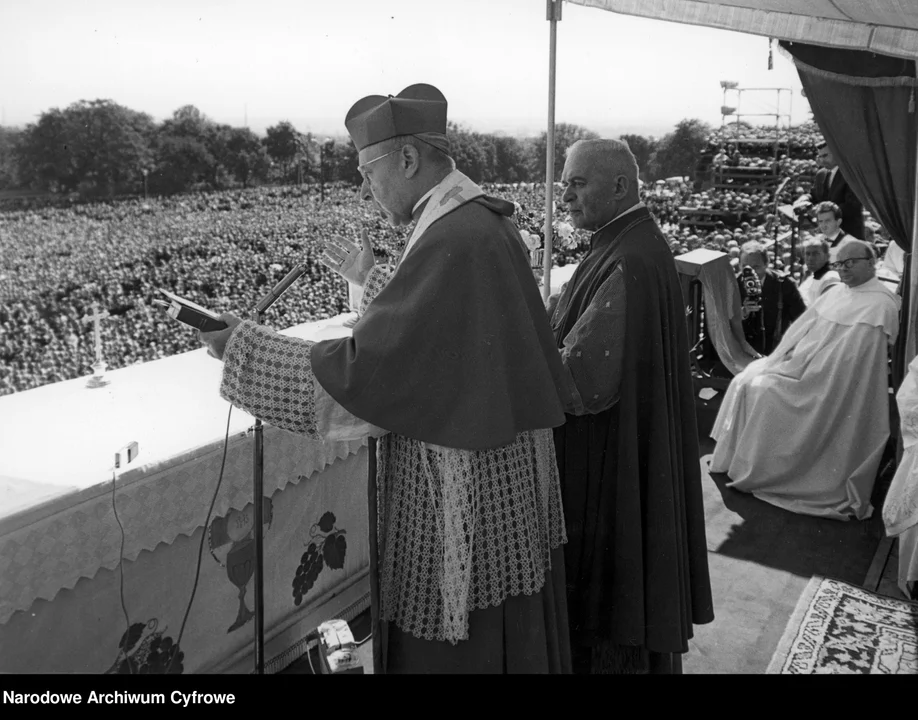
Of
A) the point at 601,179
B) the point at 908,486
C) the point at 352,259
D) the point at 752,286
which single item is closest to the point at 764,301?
the point at 752,286

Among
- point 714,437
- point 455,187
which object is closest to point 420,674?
point 455,187

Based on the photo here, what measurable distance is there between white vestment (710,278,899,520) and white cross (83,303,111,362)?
3.63 metres

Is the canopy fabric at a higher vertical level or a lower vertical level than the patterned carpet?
higher

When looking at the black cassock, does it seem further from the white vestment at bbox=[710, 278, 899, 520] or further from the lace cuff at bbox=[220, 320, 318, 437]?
the white vestment at bbox=[710, 278, 899, 520]

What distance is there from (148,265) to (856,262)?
12.4ft

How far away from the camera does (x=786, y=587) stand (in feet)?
12.6

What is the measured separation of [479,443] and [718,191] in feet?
26.9

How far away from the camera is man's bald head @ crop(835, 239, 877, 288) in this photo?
479 centimetres

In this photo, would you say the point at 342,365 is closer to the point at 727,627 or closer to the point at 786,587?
the point at 727,627

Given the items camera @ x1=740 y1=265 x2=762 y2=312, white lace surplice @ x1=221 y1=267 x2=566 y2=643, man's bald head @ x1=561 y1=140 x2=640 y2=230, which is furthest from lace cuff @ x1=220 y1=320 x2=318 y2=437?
camera @ x1=740 y1=265 x2=762 y2=312

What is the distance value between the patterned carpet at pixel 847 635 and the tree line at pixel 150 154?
2.55 meters

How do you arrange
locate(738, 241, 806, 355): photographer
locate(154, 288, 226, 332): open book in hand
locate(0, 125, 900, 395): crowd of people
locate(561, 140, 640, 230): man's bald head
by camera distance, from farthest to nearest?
locate(738, 241, 806, 355): photographer
locate(561, 140, 640, 230): man's bald head
locate(0, 125, 900, 395): crowd of people
locate(154, 288, 226, 332): open book in hand

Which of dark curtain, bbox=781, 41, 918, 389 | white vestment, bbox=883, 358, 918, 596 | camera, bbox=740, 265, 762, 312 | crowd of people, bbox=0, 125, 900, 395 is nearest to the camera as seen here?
crowd of people, bbox=0, 125, 900, 395

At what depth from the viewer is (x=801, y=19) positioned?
444 cm
